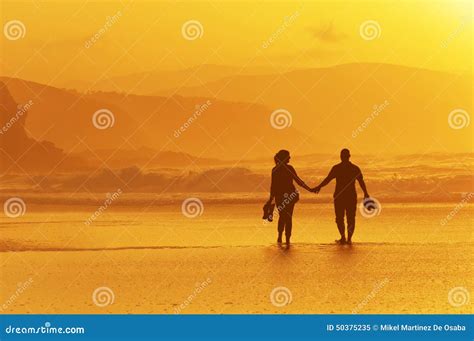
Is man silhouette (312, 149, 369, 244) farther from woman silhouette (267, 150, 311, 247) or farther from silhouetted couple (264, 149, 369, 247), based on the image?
woman silhouette (267, 150, 311, 247)

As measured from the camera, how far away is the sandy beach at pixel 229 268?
38.5 ft

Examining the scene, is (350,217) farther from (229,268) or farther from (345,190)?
(229,268)

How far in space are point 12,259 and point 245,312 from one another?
576 centimetres

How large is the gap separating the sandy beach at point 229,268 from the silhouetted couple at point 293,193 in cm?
39

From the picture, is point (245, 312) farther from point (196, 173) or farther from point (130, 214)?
point (196, 173)

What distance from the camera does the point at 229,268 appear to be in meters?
14.3

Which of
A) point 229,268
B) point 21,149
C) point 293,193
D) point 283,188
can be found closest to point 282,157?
point 283,188

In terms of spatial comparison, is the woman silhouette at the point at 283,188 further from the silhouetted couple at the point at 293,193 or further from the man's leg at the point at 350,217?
→ the man's leg at the point at 350,217

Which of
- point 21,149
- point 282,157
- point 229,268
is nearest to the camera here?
point 229,268

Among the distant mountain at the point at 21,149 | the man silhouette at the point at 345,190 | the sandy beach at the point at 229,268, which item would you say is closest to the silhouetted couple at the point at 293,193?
the man silhouette at the point at 345,190

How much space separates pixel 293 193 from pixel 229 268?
3.62 meters

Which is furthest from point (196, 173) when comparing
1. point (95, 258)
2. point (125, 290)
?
point (125, 290)

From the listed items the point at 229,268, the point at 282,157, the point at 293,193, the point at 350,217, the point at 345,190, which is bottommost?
the point at 229,268

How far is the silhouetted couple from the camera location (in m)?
17.4
